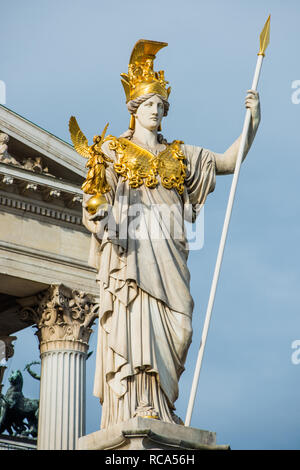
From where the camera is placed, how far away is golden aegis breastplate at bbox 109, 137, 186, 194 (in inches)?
476

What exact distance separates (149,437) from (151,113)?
146 inches

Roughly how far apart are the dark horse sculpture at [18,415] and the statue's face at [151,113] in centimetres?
3524

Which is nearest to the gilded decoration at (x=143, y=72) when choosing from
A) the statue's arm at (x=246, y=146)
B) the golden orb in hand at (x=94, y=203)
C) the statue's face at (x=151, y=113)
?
the statue's face at (x=151, y=113)

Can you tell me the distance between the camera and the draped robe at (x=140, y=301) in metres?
11.1

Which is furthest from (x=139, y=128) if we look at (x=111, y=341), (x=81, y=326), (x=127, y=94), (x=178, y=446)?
(x=81, y=326)

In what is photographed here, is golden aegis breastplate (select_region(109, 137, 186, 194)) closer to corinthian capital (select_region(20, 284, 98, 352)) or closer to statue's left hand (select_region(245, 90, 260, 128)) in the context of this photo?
statue's left hand (select_region(245, 90, 260, 128))

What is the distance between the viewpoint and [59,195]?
34.3 metres

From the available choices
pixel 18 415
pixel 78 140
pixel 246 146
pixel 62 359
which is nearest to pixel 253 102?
pixel 246 146

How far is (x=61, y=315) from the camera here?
3328 centimetres

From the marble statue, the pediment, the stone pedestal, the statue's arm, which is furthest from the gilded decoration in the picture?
the pediment

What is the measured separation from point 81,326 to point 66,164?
5.24 meters

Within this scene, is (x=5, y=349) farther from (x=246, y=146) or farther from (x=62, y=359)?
(x=246, y=146)
